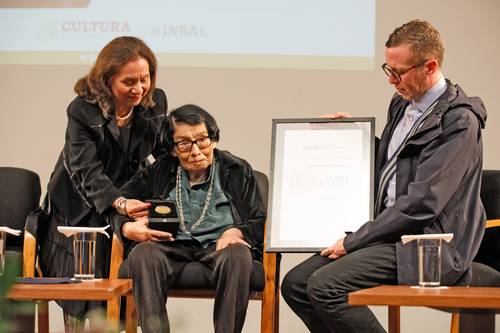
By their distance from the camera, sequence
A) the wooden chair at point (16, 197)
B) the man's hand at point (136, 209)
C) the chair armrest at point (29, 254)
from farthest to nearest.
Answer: the wooden chair at point (16, 197), the chair armrest at point (29, 254), the man's hand at point (136, 209)

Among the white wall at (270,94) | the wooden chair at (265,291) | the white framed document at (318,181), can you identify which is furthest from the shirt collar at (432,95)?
the white wall at (270,94)

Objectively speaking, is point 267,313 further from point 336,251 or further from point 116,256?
point 116,256

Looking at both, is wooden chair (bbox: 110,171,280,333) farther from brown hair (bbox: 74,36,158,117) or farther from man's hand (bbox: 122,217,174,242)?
brown hair (bbox: 74,36,158,117)

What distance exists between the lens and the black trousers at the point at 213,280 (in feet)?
8.79

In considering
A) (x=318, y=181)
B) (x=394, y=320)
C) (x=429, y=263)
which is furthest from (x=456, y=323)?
(x=318, y=181)

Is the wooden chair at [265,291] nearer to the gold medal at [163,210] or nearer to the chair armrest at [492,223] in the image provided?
the gold medal at [163,210]

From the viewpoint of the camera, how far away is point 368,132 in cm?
297

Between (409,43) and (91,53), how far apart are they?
6.68 ft

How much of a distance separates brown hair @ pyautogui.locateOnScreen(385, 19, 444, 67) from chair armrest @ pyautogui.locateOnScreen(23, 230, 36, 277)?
5.24ft

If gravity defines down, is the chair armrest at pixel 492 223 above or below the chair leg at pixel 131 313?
above

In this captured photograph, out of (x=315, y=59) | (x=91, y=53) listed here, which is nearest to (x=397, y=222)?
(x=315, y=59)

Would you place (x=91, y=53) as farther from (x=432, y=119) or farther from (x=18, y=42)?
(x=432, y=119)

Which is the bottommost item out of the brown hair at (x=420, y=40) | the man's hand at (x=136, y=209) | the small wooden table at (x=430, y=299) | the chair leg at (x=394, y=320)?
the chair leg at (x=394, y=320)

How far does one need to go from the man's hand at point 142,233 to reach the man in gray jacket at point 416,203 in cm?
51
